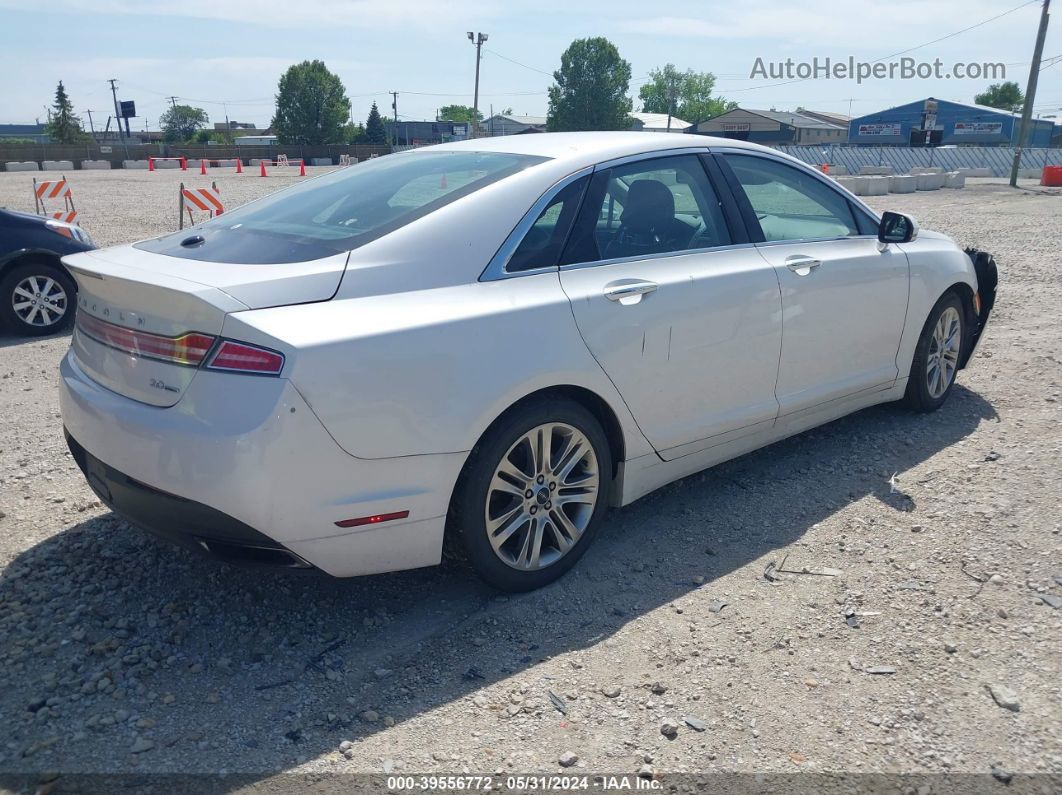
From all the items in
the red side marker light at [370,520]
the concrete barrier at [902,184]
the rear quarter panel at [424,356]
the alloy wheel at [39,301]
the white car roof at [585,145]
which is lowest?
the alloy wheel at [39,301]

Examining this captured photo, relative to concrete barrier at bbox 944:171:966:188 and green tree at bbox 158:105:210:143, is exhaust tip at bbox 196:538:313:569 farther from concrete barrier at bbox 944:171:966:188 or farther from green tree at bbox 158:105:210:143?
green tree at bbox 158:105:210:143

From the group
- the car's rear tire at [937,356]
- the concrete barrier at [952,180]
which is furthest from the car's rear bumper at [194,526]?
the concrete barrier at [952,180]

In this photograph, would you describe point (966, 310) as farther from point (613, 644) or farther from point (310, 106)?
point (310, 106)

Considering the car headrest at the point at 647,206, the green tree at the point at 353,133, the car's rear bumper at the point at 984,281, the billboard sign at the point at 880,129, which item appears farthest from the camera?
the green tree at the point at 353,133

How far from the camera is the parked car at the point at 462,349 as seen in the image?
2.80 meters

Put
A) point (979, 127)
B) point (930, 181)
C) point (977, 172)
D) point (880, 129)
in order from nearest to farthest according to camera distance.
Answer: point (930, 181), point (977, 172), point (979, 127), point (880, 129)

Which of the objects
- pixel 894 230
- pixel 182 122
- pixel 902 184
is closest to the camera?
pixel 894 230

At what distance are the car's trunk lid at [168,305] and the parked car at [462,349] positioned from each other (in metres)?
0.01

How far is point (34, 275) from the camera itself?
7918mm

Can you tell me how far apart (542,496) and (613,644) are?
24.3 inches

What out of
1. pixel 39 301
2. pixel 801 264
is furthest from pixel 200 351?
pixel 39 301

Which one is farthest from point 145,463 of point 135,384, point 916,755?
point 916,755

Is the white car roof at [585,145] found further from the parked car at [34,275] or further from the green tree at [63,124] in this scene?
the green tree at [63,124]

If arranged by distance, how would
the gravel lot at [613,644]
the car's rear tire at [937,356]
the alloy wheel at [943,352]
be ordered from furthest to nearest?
1. the alloy wheel at [943,352]
2. the car's rear tire at [937,356]
3. the gravel lot at [613,644]
